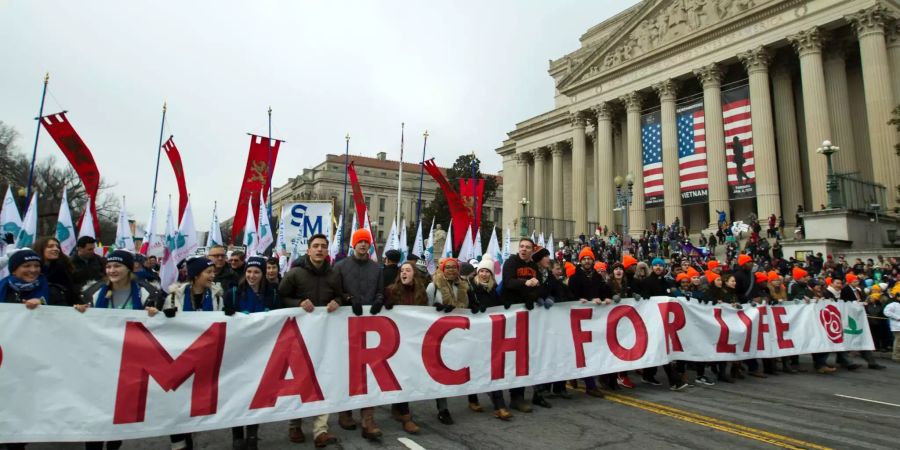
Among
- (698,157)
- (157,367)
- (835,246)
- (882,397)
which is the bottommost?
(882,397)

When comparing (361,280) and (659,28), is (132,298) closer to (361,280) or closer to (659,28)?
(361,280)

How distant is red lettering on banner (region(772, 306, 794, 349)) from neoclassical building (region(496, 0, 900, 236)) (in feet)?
54.7

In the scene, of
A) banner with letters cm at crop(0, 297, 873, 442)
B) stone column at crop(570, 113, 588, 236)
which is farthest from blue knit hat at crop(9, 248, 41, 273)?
stone column at crop(570, 113, 588, 236)

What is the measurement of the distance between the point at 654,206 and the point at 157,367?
104 feet

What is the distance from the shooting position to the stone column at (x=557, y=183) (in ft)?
146

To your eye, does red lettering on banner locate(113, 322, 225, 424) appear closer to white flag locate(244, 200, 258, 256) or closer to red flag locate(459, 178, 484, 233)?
white flag locate(244, 200, 258, 256)

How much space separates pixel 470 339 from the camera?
19.3 ft

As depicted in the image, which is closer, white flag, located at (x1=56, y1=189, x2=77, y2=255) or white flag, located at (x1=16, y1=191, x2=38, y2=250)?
white flag, located at (x1=16, y1=191, x2=38, y2=250)

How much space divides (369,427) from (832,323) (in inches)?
377

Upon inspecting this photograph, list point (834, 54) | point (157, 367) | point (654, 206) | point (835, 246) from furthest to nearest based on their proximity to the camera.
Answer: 1. point (654, 206)
2. point (834, 54)
3. point (835, 246)
4. point (157, 367)

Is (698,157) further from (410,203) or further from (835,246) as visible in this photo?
(410,203)

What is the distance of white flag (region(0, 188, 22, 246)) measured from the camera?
9719mm

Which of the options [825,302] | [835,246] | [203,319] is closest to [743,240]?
[835,246]

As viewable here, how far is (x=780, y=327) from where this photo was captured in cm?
884
